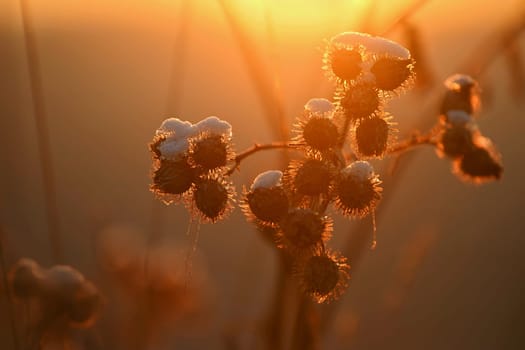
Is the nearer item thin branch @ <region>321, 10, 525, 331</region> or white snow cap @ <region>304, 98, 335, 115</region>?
white snow cap @ <region>304, 98, 335, 115</region>

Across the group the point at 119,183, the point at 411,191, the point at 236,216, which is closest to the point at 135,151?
the point at 119,183

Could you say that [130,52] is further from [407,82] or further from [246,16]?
[407,82]

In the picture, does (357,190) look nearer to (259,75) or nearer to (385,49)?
(385,49)

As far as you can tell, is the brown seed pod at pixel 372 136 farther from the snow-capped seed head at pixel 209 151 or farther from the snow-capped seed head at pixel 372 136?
the snow-capped seed head at pixel 209 151

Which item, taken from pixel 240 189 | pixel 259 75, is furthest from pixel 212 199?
pixel 240 189

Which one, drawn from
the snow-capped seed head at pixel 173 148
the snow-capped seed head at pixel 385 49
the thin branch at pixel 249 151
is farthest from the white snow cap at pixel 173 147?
the snow-capped seed head at pixel 385 49

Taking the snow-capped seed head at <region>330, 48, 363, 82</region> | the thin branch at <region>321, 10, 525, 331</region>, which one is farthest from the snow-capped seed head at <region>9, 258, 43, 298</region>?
the snow-capped seed head at <region>330, 48, 363, 82</region>

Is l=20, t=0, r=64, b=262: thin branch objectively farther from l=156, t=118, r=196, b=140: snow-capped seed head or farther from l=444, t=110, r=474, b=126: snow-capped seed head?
l=444, t=110, r=474, b=126: snow-capped seed head
